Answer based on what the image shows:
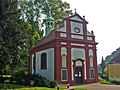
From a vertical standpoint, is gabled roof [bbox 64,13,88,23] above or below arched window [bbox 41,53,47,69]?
above

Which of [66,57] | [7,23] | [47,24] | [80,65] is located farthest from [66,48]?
[47,24]

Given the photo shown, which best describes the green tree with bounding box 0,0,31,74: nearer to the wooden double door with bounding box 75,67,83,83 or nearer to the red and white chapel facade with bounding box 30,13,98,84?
the red and white chapel facade with bounding box 30,13,98,84

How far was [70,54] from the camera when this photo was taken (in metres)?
19.8

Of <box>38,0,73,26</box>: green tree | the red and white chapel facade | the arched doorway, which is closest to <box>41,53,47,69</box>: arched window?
the red and white chapel facade

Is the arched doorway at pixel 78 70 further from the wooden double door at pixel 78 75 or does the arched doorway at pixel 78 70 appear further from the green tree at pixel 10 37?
the green tree at pixel 10 37

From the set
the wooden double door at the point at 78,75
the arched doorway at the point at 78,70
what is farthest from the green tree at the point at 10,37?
the wooden double door at the point at 78,75

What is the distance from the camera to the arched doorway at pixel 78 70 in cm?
2006

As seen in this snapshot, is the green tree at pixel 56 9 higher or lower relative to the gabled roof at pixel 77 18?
higher

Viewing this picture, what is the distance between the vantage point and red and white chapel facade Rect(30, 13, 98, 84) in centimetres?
1886

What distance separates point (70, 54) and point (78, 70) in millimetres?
3008

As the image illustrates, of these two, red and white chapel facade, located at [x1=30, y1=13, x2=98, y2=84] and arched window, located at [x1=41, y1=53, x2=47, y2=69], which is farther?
arched window, located at [x1=41, y1=53, x2=47, y2=69]

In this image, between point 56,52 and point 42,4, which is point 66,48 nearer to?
point 56,52

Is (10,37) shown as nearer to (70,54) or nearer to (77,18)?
(70,54)

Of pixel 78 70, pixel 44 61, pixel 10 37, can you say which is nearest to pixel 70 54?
pixel 78 70
